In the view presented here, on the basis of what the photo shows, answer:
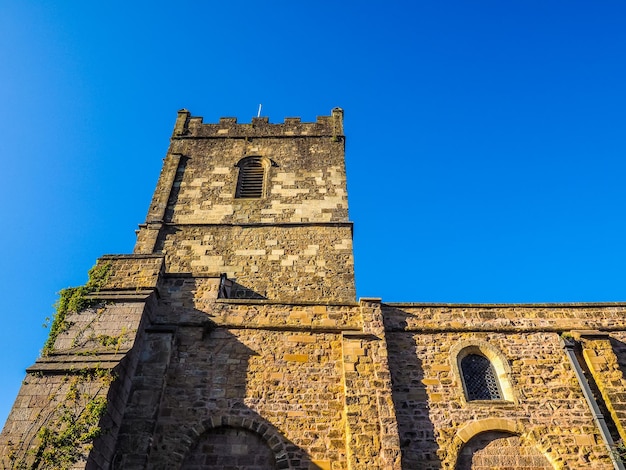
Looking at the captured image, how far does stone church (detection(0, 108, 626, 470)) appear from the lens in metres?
8.07

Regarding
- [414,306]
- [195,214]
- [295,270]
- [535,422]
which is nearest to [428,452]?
[535,422]

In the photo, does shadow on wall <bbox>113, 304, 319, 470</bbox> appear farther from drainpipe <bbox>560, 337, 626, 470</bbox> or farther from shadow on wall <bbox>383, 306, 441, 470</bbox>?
drainpipe <bbox>560, 337, 626, 470</bbox>

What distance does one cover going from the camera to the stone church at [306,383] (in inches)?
318

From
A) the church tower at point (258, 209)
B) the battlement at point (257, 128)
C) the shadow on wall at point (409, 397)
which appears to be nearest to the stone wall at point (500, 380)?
the shadow on wall at point (409, 397)

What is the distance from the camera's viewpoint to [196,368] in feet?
30.8

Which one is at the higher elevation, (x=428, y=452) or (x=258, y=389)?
(x=258, y=389)

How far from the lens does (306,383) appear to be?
923 centimetres

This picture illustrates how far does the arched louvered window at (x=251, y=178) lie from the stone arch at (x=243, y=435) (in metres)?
8.53

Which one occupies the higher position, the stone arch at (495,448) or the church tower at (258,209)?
the church tower at (258,209)

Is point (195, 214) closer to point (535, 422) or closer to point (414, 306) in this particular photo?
point (414, 306)

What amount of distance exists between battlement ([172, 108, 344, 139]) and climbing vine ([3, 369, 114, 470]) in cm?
1168

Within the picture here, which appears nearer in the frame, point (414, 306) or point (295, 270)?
point (414, 306)

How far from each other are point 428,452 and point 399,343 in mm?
2103

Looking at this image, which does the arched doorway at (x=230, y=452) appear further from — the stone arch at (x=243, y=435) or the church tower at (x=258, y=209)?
the church tower at (x=258, y=209)
